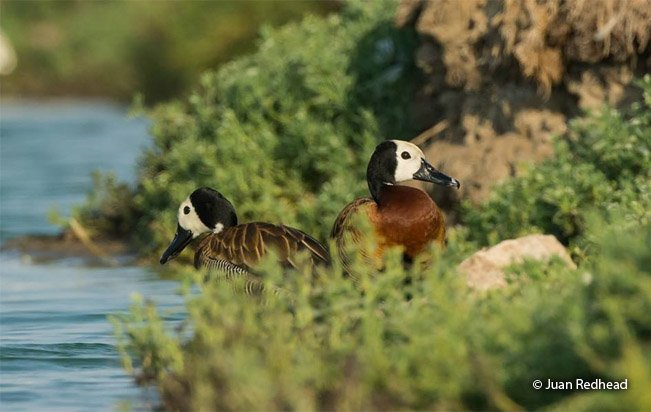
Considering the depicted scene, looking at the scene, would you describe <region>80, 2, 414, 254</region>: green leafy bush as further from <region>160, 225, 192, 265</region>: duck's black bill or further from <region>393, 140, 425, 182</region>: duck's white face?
<region>393, 140, 425, 182</region>: duck's white face

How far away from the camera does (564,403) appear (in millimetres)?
5090

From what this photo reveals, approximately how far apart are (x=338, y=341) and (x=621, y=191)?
387 centimetres

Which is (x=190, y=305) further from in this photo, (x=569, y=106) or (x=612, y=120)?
(x=569, y=106)

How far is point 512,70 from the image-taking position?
10.7 meters

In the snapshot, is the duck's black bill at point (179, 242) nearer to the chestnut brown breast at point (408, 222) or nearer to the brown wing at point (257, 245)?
the brown wing at point (257, 245)

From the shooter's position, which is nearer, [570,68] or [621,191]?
[621,191]

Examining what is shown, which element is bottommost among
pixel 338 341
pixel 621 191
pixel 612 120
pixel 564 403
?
pixel 564 403

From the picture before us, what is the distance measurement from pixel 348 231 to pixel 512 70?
300 cm

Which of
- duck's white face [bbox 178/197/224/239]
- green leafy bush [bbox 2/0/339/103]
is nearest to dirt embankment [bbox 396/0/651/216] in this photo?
duck's white face [bbox 178/197/224/239]

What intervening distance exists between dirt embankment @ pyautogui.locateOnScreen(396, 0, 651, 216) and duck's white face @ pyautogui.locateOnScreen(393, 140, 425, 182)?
153 centimetres

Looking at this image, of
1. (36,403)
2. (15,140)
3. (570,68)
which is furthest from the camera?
(15,140)

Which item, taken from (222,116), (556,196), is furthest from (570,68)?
(222,116)

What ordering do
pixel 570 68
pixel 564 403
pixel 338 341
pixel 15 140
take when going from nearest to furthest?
1. pixel 564 403
2. pixel 338 341
3. pixel 570 68
4. pixel 15 140

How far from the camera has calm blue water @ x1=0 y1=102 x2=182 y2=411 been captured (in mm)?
7688
